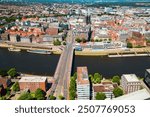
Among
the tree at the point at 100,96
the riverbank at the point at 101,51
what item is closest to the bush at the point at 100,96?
the tree at the point at 100,96

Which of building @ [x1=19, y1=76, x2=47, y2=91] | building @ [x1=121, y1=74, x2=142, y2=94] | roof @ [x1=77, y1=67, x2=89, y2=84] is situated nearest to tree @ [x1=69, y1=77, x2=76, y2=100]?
roof @ [x1=77, y1=67, x2=89, y2=84]

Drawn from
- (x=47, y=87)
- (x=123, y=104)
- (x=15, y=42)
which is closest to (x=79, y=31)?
(x=15, y=42)

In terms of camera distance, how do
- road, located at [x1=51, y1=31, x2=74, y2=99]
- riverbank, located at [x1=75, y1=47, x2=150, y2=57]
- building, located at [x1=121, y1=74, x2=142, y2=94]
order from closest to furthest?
building, located at [x1=121, y1=74, x2=142, y2=94], road, located at [x1=51, y1=31, x2=74, y2=99], riverbank, located at [x1=75, y1=47, x2=150, y2=57]

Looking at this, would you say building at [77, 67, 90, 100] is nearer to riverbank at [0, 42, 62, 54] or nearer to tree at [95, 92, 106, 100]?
tree at [95, 92, 106, 100]

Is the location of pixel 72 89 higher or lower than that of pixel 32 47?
higher

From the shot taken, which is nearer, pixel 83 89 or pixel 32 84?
pixel 83 89

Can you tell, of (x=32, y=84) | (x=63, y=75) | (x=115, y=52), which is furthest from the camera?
(x=115, y=52)

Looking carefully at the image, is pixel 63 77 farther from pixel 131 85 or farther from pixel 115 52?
pixel 115 52

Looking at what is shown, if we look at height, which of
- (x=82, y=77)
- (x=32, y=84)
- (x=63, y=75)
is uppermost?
(x=82, y=77)

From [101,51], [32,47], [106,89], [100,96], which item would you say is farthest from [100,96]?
[32,47]
